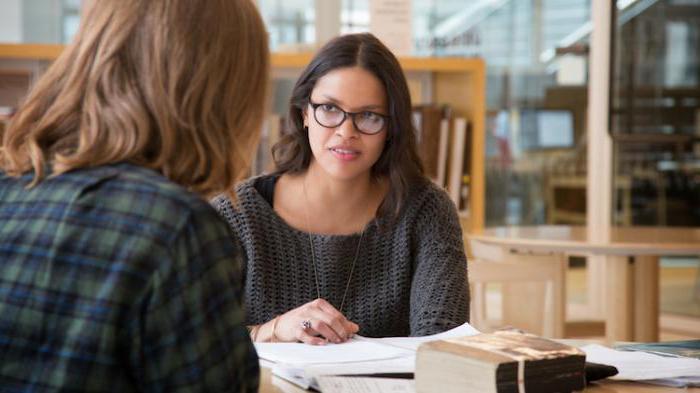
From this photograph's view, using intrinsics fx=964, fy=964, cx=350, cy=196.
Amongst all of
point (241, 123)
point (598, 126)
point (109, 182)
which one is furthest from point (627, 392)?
point (598, 126)

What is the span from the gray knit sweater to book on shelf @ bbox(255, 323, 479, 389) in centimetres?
35

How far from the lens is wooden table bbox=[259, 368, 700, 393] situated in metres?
1.36

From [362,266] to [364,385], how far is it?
29.0 inches

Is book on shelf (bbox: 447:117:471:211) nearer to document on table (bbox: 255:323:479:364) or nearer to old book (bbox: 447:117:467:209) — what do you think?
old book (bbox: 447:117:467:209)

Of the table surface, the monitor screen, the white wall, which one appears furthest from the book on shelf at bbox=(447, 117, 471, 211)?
the white wall

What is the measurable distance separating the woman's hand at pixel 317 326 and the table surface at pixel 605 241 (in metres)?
2.03

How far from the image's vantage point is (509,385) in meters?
1.18

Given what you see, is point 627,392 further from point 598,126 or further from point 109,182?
point 598,126

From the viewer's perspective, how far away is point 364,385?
130cm

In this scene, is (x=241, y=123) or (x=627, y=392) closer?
(x=241, y=123)

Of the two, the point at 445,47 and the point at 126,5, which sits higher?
the point at 445,47

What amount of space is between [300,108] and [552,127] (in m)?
4.62

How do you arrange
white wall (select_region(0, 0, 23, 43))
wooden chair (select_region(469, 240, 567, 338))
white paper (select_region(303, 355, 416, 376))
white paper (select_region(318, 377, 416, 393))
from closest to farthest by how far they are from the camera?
white paper (select_region(318, 377, 416, 393)) < white paper (select_region(303, 355, 416, 376)) < wooden chair (select_region(469, 240, 567, 338)) < white wall (select_region(0, 0, 23, 43))

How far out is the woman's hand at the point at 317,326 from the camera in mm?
1628
